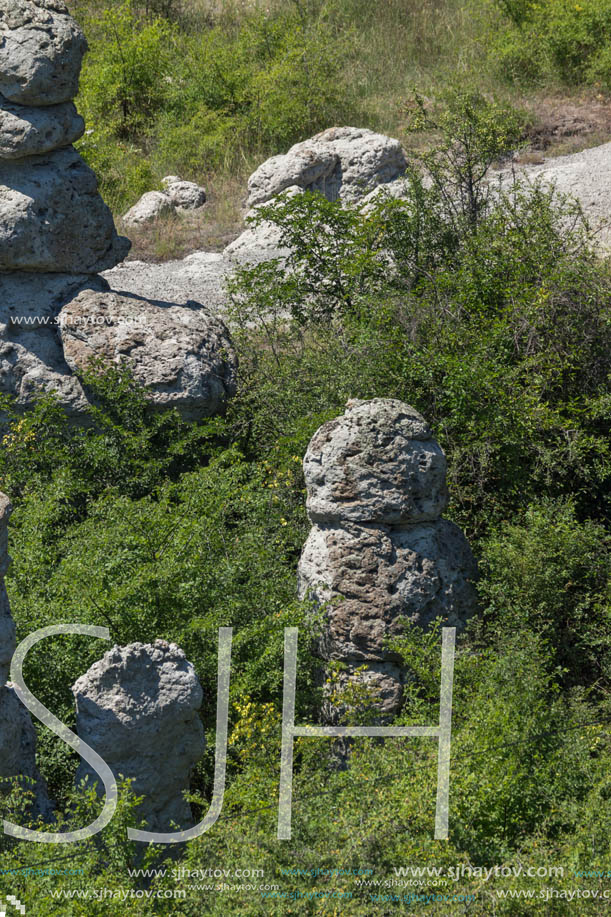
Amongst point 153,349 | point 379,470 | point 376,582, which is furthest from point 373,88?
point 376,582

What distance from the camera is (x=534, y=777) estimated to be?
6242 millimetres

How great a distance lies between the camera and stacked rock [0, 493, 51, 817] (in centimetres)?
600

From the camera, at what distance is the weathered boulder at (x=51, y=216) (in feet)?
35.8

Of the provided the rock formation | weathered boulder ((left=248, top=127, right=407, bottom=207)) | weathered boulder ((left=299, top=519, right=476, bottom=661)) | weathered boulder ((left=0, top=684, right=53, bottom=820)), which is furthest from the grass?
weathered boulder ((left=0, top=684, right=53, bottom=820))

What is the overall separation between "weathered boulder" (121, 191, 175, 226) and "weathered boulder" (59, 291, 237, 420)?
583cm

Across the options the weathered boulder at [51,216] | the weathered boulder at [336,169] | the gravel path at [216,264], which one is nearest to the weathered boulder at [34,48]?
the weathered boulder at [51,216]

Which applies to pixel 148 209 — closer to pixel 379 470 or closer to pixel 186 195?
pixel 186 195

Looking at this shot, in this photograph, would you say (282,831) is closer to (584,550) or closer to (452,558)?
(452,558)

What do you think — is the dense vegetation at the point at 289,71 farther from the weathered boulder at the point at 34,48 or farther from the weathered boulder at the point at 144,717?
the weathered boulder at the point at 144,717

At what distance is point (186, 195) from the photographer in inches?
688

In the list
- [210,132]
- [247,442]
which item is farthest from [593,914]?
[210,132]

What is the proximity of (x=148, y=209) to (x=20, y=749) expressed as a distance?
38.9ft

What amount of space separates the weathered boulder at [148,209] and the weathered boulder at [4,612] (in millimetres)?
11457

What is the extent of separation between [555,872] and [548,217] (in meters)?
7.66
